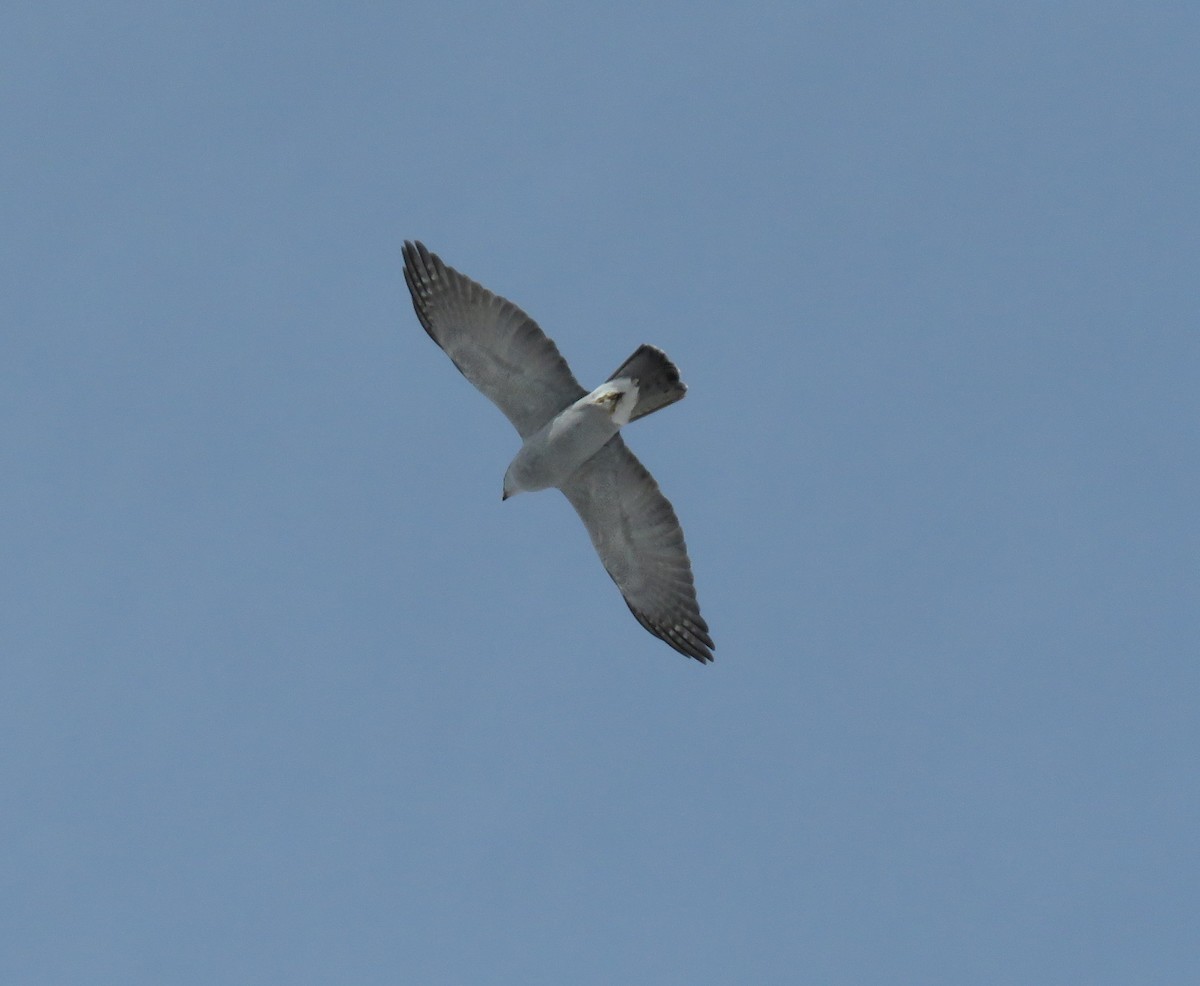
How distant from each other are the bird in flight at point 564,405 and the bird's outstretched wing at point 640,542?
1 cm

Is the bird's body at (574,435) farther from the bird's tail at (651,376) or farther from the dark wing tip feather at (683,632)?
the dark wing tip feather at (683,632)

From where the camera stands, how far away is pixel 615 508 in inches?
717

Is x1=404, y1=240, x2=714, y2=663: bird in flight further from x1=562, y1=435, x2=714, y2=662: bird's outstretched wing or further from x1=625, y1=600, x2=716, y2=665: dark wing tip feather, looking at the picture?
x1=625, y1=600, x2=716, y2=665: dark wing tip feather

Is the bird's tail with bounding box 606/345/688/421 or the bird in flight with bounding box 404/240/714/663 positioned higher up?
the bird's tail with bounding box 606/345/688/421

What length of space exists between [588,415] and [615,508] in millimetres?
1448

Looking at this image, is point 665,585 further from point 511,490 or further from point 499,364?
point 499,364

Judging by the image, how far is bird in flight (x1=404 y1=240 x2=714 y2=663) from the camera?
17312mm

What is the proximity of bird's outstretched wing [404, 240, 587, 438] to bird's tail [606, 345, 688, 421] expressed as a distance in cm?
73

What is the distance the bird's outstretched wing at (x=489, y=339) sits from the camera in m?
17.3

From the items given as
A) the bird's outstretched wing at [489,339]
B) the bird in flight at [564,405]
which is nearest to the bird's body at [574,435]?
the bird in flight at [564,405]

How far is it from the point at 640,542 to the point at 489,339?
3138 mm

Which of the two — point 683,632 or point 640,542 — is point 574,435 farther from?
point 683,632

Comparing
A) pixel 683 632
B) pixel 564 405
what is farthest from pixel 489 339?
pixel 683 632

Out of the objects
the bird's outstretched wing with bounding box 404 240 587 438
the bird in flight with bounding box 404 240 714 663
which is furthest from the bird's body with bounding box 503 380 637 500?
the bird's outstretched wing with bounding box 404 240 587 438
